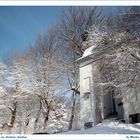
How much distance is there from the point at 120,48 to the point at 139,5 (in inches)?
39.0

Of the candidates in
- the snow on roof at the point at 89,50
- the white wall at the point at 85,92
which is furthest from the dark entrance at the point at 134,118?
the snow on roof at the point at 89,50

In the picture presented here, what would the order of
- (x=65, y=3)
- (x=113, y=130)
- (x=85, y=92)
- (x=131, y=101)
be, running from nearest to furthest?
(x=65, y=3) < (x=113, y=130) < (x=131, y=101) < (x=85, y=92)

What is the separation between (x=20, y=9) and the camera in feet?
8.41

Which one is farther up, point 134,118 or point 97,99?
point 97,99

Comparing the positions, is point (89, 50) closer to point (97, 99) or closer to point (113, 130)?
point (97, 99)

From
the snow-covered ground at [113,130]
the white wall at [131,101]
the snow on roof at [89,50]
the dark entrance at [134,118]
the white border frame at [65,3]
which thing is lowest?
the snow-covered ground at [113,130]

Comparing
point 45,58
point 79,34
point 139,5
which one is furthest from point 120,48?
point 45,58

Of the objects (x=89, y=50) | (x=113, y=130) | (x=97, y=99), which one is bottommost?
(x=113, y=130)

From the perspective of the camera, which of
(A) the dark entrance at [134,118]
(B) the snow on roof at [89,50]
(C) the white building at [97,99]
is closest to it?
(A) the dark entrance at [134,118]

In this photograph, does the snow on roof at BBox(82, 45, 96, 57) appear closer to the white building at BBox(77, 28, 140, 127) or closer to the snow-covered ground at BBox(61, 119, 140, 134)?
the white building at BBox(77, 28, 140, 127)

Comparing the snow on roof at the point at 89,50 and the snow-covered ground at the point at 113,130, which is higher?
the snow on roof at the point at 89,50

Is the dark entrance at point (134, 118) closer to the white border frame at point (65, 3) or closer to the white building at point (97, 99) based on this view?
the white building at point (97, 99)

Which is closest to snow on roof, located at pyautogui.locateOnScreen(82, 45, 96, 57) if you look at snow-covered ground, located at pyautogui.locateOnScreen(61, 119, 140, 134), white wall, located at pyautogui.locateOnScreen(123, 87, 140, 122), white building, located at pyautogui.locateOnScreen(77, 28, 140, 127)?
white building, located at pyautogui.locateOnScreen(77, 28, 140, 127)

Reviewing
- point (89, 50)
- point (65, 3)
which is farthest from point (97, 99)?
point (65, 3)
